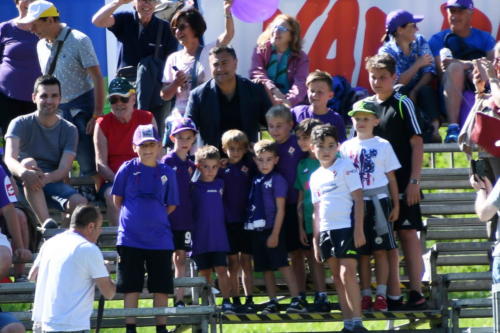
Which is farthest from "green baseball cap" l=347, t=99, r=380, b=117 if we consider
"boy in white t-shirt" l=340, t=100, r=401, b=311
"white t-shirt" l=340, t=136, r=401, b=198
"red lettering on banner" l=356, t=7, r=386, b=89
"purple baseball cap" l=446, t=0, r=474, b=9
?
"red lettering on banner" l=356, t=7, r=386, b=89

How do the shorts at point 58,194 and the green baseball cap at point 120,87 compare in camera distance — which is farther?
the green baseball cap at point 120,87

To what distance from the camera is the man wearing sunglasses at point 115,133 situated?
1084 cm

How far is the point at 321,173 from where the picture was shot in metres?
9.67

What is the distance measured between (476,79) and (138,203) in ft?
9.24

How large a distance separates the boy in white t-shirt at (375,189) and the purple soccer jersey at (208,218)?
1.05m

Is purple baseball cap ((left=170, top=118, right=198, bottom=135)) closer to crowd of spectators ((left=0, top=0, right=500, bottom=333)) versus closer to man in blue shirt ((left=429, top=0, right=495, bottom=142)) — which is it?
crowd of spectators ((left=0, top=0, right=500, bottom=333))

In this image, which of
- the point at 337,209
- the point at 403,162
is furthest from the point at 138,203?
the point at 403,162

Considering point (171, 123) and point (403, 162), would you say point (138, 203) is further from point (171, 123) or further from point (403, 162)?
point (403, 162)

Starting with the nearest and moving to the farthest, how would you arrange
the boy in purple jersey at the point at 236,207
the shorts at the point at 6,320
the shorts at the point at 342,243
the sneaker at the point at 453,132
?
the shorts at the point at 6,320 < the shorts at the point at 342,243 < the boy in purple jersey at the point at 236,207 < the sneaker at the point at 453,132

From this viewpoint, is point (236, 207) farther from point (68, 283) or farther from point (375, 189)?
point (68, 283)

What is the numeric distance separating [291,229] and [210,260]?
0.70m

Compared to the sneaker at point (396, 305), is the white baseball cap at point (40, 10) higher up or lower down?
higher up

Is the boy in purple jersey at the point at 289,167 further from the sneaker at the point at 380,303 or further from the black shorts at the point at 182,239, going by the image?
the black shorts at the point at 182,239

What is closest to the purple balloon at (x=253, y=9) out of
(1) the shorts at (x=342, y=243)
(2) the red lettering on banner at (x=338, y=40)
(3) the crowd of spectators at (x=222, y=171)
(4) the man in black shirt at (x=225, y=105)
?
(3) the crowd of spectators at (x=222, y=171)
